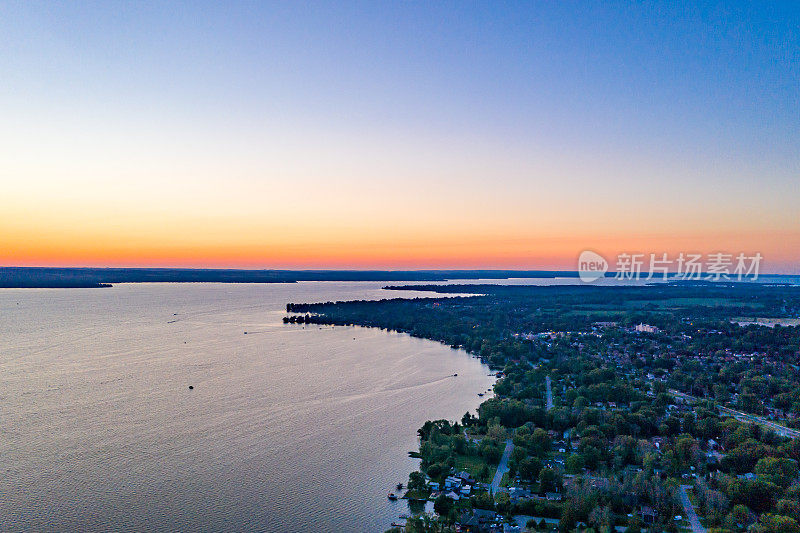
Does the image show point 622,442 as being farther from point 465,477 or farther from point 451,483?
point 451,483

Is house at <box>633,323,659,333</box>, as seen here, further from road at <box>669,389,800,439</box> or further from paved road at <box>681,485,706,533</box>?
paved road at <box>681,485,706,533</box>

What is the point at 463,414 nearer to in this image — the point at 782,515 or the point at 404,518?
the point at 404,518

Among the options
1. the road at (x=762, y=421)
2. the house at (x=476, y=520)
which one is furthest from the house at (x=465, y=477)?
the road at (x=762, y=421)

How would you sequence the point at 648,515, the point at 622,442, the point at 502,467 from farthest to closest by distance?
the point at 622,442
the point at 502,467
the point at 648,515

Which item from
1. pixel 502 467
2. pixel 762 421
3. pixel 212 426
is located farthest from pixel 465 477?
pixel 762 421

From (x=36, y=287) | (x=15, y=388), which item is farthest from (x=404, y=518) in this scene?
(x=36, y=287)

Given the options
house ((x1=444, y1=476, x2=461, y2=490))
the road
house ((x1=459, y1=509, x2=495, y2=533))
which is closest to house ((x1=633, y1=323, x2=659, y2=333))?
the road
